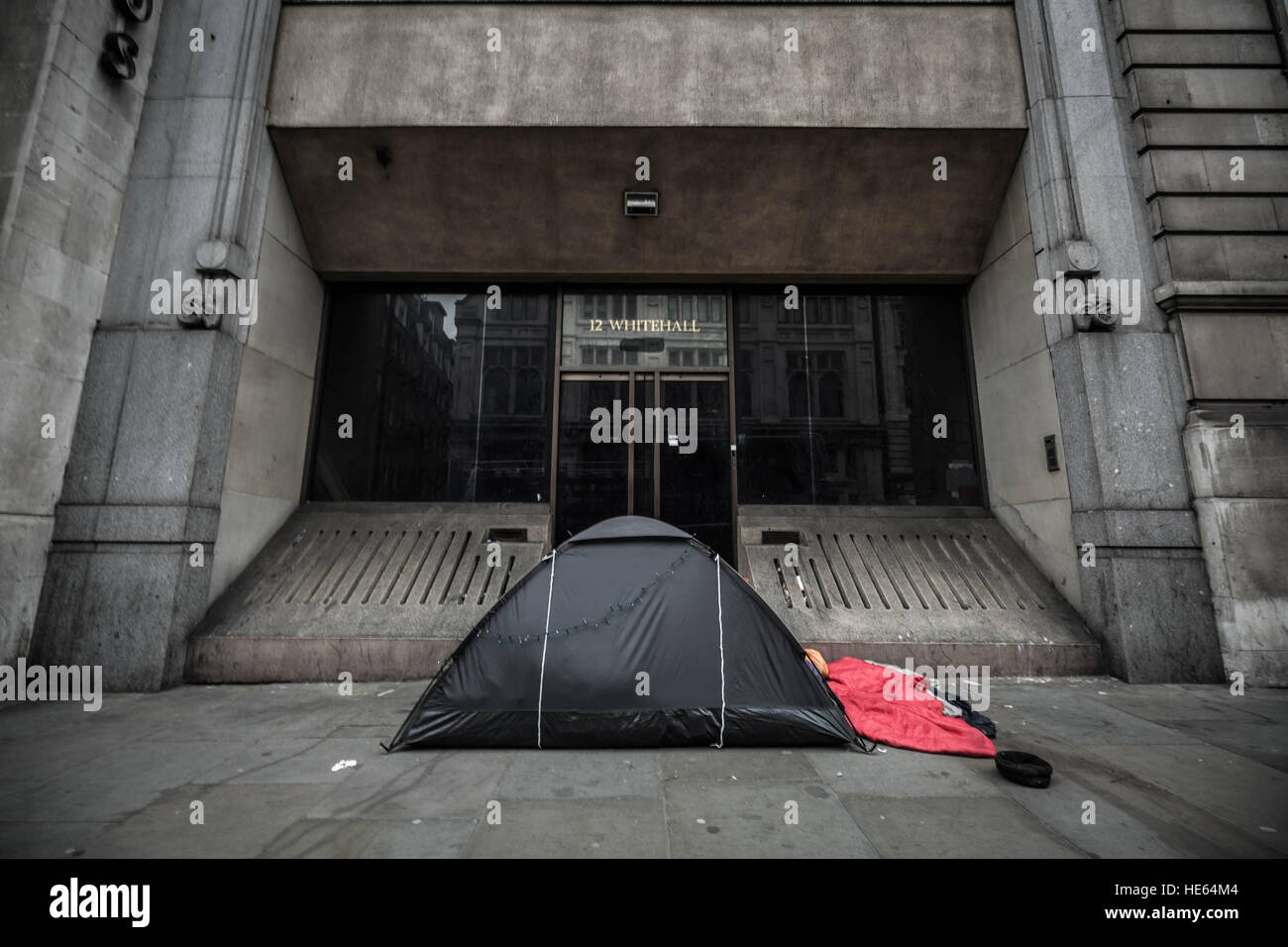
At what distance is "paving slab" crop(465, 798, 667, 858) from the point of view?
2.61 meters

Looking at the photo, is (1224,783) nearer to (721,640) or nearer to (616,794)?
(721,640)

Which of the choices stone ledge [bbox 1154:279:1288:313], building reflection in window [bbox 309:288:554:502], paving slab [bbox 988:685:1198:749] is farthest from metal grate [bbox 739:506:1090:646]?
building reflection in window [bbox 309:288:554:502]

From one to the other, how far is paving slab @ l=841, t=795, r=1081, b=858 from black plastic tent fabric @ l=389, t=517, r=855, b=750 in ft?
3.03

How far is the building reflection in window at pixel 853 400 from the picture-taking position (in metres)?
8.26

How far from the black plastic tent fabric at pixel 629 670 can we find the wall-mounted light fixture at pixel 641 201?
533 centimetres

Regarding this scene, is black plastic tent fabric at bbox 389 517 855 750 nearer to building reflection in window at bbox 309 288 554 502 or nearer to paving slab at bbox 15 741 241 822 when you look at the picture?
paving slab at bbox 15 741 241 822

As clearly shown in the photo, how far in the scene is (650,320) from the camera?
8695 millimetres

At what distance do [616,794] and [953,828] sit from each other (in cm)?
184

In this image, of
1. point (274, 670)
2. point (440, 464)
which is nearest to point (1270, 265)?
point (440, 464)

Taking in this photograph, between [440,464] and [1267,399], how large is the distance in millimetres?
10384

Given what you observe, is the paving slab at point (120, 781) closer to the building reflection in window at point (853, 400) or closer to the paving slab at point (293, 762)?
the paving slab at point (293, 762)

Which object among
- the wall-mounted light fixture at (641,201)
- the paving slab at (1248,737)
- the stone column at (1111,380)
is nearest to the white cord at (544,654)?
the paving slab at (1248,737)
